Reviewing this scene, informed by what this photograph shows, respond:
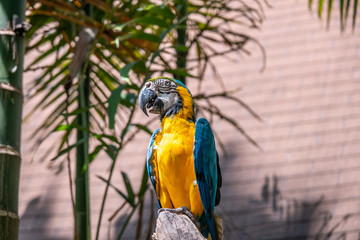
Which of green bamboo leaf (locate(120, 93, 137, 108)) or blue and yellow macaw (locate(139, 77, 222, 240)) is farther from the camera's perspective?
green bamboo leaf (locate(120, 93, 137, 108))

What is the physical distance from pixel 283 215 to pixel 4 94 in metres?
2.17

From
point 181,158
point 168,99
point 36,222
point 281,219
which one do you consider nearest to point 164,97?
point 168,99

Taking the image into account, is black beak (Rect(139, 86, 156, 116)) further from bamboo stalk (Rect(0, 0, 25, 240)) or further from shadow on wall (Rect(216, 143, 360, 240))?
shadow on wall (Rect(216, 143, 360, 240))

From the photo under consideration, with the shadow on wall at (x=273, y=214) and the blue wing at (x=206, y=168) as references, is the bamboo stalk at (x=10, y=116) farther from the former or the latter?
the shadow on wall at (x=273, y=214)

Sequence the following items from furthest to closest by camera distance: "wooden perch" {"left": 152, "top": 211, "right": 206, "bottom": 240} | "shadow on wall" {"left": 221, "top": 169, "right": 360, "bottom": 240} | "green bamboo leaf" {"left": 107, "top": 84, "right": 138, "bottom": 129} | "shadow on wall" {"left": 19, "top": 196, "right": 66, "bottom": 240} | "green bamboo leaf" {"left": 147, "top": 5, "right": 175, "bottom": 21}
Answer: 1. "shadow on wall" {"left": 19, "top": 196, "right": 66, "bottom": 240}
2. "shadow on wall" {"left": 221, "top": 169, "right": 360, "bottom": 240}
3. "green bamboo leaf" {"left": 147, "top": 5, "right": 175, "bottom": 21}
4. "green bamboo leaf" {"left": 107, "top": 84, "right": 138, "bottom": 129}
5. "wooden perch" {"left": 152, "top": 211, "right": 206, "bottom": 240}

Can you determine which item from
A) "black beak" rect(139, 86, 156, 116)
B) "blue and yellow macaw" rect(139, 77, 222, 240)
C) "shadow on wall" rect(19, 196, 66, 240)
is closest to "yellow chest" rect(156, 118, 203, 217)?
"blue and yellow macaw" rect(139, 77, 222, 240)

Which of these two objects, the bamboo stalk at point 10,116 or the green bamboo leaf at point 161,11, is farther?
the green bamboo leaf at point 161,11

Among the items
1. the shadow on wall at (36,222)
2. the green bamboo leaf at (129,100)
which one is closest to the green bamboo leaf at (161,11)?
the green bamboo leaf at (129,100)

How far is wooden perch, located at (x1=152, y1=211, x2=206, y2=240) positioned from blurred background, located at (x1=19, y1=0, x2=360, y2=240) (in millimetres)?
2046

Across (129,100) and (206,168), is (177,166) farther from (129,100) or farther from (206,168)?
(129,100)

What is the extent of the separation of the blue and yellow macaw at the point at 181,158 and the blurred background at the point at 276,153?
5.57 ft

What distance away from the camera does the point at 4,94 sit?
90.4 inches

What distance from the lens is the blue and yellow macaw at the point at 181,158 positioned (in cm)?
200

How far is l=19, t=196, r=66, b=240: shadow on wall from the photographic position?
13.7ft
